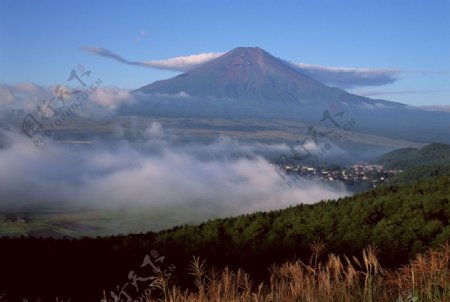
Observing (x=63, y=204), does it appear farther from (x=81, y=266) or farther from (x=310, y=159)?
(x=81, y=266)

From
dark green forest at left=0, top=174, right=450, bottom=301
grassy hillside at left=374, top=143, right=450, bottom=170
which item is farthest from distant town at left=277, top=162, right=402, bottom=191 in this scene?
dark green forest at left=0, top=174, right=450, bottom=301

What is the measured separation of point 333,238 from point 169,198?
160694 mm

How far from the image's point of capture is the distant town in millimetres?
138625

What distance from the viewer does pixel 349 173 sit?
158 m

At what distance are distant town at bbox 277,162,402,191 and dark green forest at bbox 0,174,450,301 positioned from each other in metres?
107

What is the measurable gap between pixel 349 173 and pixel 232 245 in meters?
140

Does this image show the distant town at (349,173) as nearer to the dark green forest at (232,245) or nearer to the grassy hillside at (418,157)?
the grassy hillside at (418,157)

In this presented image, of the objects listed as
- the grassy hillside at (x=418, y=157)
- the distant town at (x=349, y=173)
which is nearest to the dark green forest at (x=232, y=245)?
the distant town at (x=349, y=173)

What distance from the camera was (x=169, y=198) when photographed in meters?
182

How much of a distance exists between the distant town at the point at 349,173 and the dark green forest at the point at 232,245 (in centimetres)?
10740

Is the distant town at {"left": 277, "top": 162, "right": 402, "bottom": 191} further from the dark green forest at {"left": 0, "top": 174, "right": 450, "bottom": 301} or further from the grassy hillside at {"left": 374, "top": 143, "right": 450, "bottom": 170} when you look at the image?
the dark green forest at {"left": 0, "top": 174, "right": 450, "bottom": 301}

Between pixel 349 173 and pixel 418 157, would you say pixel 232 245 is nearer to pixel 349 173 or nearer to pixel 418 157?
pixel 349 173

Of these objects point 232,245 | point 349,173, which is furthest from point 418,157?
point 232,245

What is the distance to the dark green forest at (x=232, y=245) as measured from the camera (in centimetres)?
1933
